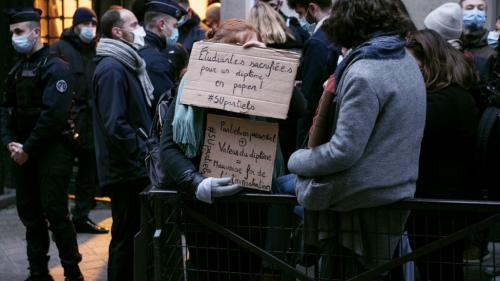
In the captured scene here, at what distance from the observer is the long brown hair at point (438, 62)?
170 inches

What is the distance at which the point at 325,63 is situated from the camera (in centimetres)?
572

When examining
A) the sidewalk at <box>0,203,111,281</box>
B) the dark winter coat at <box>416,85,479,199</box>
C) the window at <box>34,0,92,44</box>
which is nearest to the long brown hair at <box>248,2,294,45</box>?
the dark winter coat at <box>416,85,479,199</box>

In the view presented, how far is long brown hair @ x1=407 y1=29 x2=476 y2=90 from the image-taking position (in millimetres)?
4320

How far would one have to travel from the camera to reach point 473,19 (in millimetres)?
7188

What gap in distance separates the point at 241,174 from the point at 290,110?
41cm

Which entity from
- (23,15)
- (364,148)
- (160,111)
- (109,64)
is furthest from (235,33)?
(23,15)

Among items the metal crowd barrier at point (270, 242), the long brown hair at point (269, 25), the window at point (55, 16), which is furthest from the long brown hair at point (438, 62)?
the window at point (55, 16)

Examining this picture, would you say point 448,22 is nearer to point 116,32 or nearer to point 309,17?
point 309,17

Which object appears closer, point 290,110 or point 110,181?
point 290,110

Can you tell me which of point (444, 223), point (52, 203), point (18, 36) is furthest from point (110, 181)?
point (444, 223)

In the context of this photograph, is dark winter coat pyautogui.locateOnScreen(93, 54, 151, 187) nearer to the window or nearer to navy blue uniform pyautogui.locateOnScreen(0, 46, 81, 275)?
navy blue uniform pyautogui.locateOnScreen(0, 46, 81, 275)

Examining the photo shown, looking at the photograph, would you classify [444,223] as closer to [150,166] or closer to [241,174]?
[241,174]

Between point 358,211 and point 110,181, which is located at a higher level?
point 358,211

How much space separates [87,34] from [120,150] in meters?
3.31
